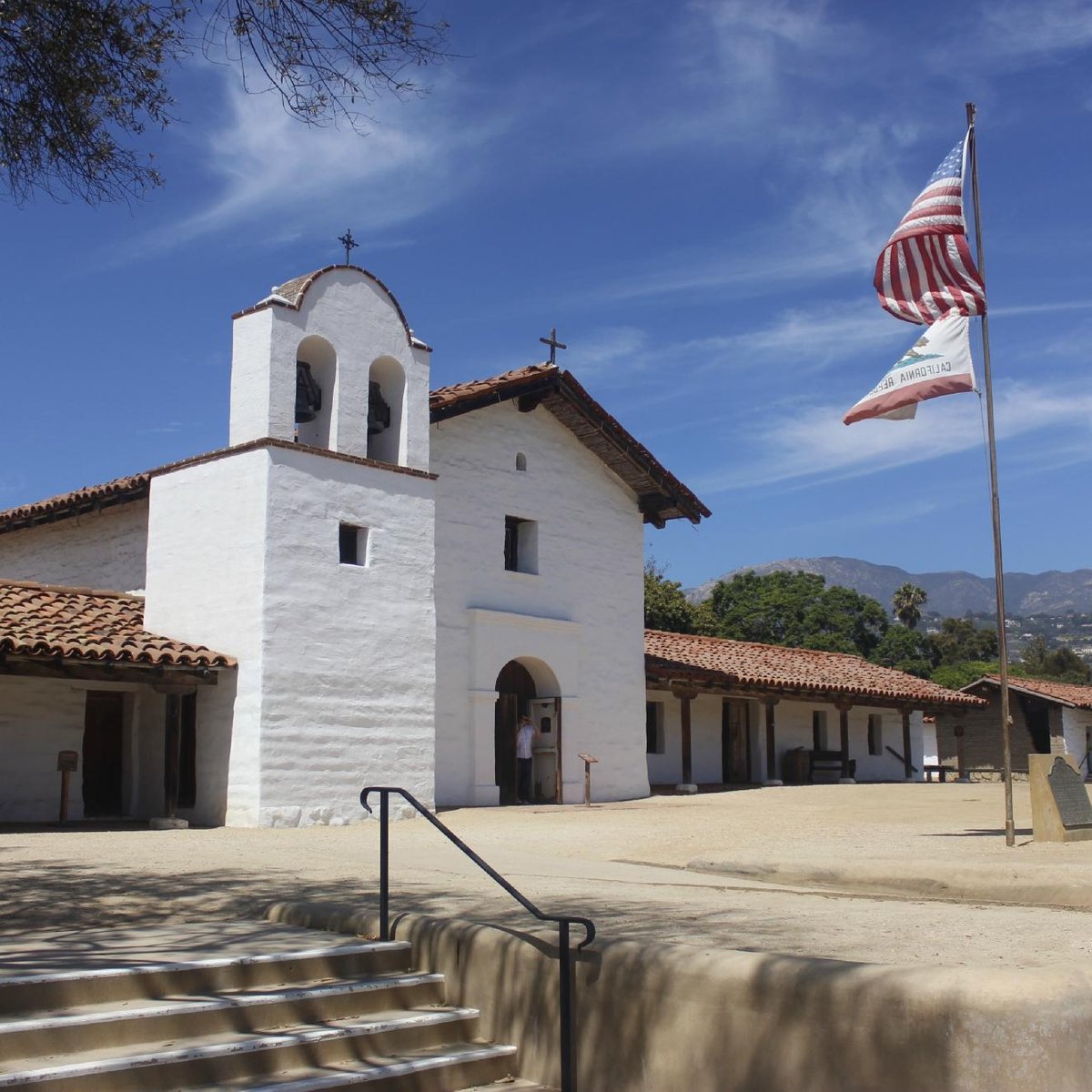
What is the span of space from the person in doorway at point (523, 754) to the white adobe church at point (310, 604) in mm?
254

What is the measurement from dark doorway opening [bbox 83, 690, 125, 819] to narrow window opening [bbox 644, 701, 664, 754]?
11.5 metres

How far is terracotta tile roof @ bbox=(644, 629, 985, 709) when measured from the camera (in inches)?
1003

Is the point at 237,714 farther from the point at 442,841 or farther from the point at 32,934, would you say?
the point at 32,934

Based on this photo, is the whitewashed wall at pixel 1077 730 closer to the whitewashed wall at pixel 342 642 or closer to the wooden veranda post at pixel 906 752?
the wooden veranda post at pixel 906 752

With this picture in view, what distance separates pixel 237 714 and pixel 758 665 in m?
14.8

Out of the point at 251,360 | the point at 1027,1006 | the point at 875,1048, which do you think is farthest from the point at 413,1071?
the point at 251,360

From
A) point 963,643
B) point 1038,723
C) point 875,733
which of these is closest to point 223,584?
point 875,733

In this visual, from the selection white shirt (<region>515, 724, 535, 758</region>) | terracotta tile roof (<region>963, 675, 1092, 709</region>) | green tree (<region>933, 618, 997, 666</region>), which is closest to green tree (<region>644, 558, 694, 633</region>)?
terracotta tile roof (<region>963, 675, 1092, 709</region>)

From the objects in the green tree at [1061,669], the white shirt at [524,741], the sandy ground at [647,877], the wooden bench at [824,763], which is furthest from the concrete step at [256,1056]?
the green tree at [1061,669]

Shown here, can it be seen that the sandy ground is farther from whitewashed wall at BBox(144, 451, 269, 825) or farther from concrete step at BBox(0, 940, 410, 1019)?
whitewashed wall at BBox(144, 451, 269, 825)

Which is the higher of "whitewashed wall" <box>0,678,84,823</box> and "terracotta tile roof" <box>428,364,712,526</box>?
"terracotta tile roof" <box>428,364,712,526</box>

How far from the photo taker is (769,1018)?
16.4ft

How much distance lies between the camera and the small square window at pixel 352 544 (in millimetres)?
18000

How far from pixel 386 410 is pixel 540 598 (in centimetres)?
456
